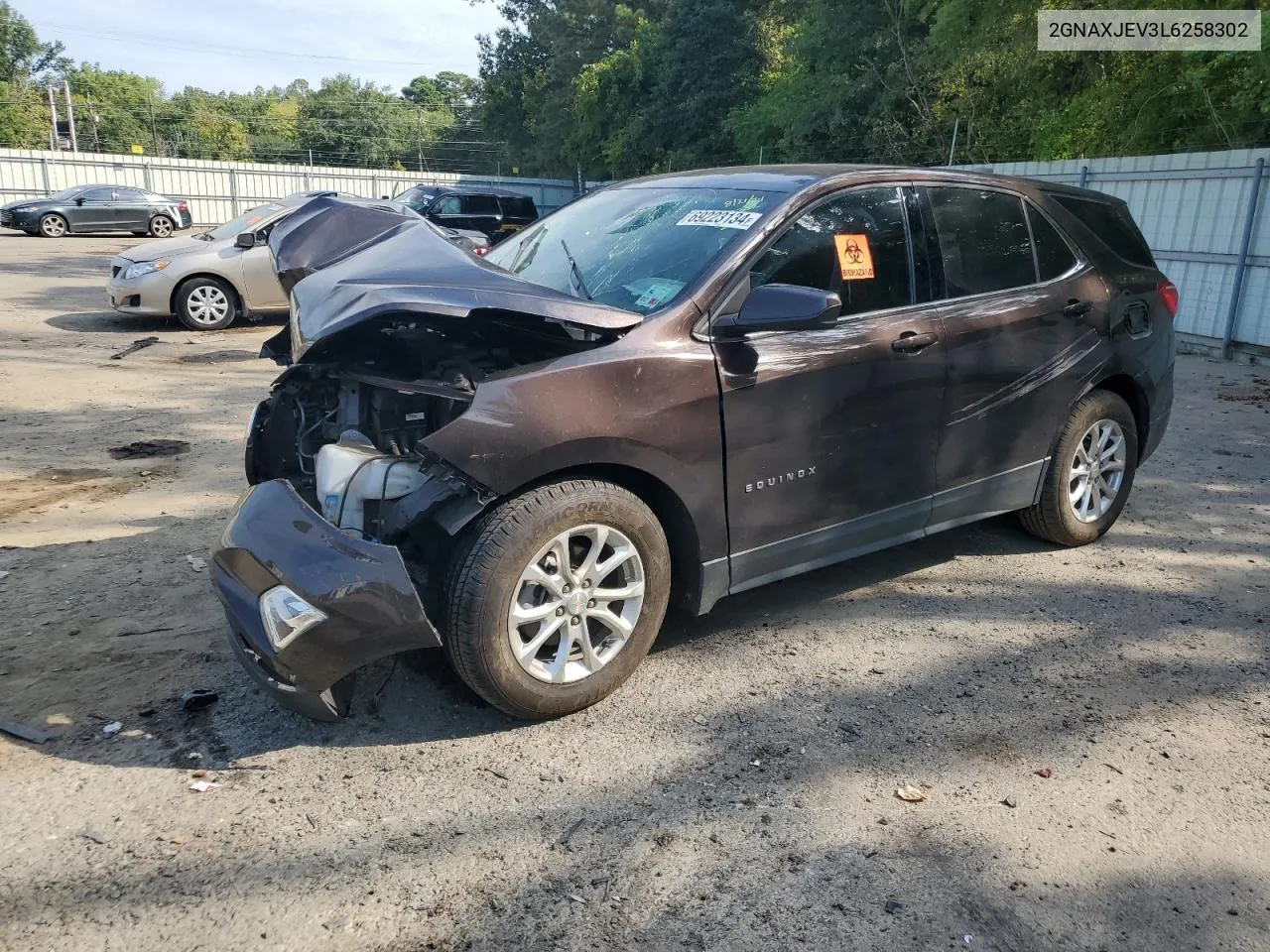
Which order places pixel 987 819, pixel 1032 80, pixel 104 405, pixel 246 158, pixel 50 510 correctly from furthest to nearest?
1. pixel 246 158
2. pixel 1032 80
3. pixel 104 405
4. pixel 50 510
5. pixel 987 819

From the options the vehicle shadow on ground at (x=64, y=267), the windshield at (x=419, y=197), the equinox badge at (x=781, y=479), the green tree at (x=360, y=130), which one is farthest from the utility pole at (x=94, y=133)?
the equinox badge at (x=781, y=479)

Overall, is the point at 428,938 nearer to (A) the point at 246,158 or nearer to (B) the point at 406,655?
(B) the point at 406,655

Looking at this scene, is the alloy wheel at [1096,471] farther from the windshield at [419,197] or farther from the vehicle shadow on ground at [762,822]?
the windshield at [419,197]

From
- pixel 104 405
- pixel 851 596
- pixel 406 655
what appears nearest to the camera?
pixel 406 655

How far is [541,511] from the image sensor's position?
3.10 meters

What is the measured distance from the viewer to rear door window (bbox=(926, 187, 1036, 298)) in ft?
14.0

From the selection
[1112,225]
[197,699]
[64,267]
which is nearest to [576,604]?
[197,699]

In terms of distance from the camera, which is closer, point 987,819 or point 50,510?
Result: point 987,819

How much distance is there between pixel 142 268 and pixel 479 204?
371 inches

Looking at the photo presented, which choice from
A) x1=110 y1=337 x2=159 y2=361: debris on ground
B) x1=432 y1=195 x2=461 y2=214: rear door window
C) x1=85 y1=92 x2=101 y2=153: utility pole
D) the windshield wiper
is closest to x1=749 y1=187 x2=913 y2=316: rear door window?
the windshield wiper

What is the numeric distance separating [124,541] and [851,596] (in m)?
3.62

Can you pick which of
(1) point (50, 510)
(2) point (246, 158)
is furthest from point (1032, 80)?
(2) point (246, 158)

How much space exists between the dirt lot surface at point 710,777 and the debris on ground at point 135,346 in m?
5.43

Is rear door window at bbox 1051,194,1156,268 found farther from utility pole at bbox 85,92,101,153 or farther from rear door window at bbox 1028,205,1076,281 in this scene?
utility pole at bbox 85,92,101,153
